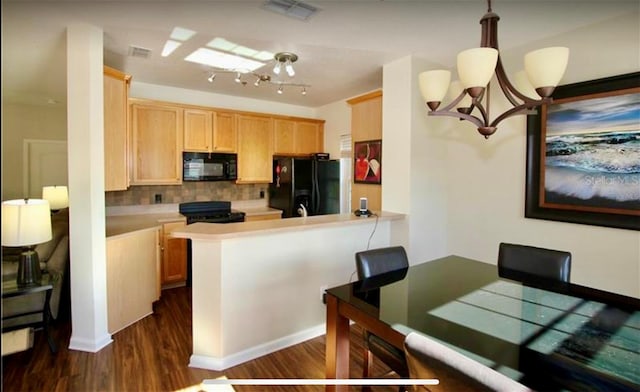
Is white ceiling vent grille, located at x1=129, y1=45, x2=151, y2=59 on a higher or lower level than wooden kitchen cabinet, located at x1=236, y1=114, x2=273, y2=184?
higher

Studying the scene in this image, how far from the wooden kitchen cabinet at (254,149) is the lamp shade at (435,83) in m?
3.18

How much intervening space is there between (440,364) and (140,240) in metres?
2.88

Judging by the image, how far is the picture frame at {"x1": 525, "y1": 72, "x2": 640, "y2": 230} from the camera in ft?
7.42

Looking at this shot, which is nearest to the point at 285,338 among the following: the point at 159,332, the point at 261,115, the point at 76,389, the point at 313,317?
the point at 313,317

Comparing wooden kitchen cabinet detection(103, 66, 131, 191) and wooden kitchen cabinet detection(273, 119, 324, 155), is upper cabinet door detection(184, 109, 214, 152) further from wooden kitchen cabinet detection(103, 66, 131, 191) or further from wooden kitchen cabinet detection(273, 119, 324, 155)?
wooden kitchen cabinet detection(103, 66, 131, 191)

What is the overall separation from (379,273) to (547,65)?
133 cm

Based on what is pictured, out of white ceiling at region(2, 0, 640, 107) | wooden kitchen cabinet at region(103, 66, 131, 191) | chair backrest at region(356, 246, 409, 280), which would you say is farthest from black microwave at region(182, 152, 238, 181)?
chair backrest at region(356, 246, 409, 280)

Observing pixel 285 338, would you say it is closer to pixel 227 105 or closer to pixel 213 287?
pixel 213 287

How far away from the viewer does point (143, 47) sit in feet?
9.43

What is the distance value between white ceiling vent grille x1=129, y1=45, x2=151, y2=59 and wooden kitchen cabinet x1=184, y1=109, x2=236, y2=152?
104cm

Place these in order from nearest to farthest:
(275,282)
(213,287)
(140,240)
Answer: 1. (213,287)
2. (275,282)
3. (140,240)

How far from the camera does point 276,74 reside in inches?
143

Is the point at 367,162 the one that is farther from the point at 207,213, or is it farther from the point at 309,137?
the point at 207,213

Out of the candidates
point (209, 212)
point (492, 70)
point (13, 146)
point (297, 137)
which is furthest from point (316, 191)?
point (13, 146)
